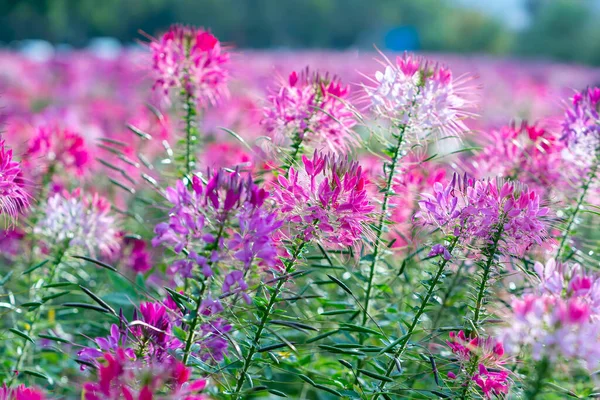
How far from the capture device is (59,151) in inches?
83.2

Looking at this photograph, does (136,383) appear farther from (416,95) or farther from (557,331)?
(416,95)

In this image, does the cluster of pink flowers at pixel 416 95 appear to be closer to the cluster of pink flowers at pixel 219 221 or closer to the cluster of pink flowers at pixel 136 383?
the cluster of pink flowers at pixel 219 221

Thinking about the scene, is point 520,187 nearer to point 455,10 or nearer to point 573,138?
point 573,138

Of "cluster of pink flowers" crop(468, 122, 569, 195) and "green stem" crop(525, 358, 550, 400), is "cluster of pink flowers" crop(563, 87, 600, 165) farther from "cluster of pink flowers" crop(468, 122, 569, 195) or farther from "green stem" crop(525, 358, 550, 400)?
"green stem" crop(525, 358, 550, 400)

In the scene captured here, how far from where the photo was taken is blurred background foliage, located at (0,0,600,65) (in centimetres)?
2308

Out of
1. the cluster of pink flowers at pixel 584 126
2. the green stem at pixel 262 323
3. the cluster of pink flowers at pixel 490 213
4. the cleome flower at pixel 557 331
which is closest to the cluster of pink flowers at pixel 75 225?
the green stem at pixel 262 323

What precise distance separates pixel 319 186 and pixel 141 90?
23.2 feet

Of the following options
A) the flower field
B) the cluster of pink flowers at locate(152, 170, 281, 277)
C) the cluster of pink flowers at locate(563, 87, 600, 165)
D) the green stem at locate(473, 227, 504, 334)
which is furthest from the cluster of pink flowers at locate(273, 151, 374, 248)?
the cluster of pink flowers at locate(563, 87, 600, 165)

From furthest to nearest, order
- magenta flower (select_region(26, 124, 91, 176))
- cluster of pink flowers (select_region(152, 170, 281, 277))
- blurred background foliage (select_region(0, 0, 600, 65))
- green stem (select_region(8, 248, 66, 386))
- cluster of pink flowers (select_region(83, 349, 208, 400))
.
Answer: blurred background foliage (select_region(0, 0, 600, 65)) < magenta flower (select_region(26, 124, 91, 176)) < green stem (select_region(8, 248, 66, 386)) < cluster of pink flowers (select_region(152, 170, 281, 277)) < cluster of pink flowers (select_region(83, 349, 208, 400))

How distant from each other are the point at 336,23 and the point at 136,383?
30.2m

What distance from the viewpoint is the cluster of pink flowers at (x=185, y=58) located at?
1.68 m

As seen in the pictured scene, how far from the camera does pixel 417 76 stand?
4.64 ft

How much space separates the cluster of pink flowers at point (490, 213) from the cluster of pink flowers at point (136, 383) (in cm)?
57

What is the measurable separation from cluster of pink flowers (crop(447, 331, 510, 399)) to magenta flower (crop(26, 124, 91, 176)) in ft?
4.88
